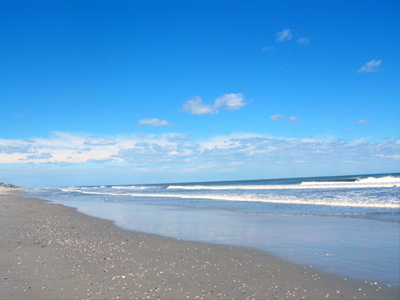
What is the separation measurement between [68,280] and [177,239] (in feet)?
16.0

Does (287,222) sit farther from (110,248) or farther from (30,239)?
(30,239)

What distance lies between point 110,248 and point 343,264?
684cm

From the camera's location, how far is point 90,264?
7.09 meters

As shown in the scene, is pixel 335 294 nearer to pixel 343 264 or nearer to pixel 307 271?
pixel 307 271

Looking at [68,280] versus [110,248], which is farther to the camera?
[110,248]

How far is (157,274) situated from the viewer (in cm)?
640

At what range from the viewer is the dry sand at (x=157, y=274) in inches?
210

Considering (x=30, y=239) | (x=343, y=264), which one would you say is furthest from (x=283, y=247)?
(x=30, y=239)

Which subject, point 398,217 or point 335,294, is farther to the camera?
point 398,217

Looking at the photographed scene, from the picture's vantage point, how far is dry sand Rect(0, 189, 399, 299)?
210 inches

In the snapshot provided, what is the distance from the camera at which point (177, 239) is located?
1038 centimetres

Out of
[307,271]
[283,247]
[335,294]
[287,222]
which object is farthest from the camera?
[287,222]

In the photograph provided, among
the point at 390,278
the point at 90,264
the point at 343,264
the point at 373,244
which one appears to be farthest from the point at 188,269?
the point at 373,244

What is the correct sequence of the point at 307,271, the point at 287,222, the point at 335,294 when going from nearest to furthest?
the point at 335,294 < the point at 307,271 < the point at 287,222
